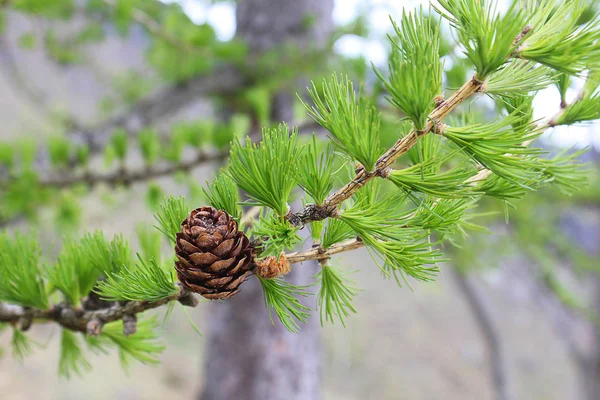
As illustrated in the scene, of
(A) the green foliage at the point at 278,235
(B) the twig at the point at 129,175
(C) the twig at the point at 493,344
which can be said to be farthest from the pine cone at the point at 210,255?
(C) the twig at the point at 493,344

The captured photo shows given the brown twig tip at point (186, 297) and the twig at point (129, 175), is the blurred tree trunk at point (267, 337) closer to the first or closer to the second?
the twig at point (129, 175)

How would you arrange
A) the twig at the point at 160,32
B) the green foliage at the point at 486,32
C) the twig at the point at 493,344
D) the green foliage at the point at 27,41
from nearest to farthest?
the green foliage at the point at 486,32
the twig at the point at 160,32
the green foliage at the point at 27,41
the twig at the point at 493,344

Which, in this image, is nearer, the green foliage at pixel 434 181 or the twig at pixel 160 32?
the green foliage at pixel 434 181

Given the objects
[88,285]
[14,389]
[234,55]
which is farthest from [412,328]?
[88,285]

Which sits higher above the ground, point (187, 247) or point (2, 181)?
point (2, 181)

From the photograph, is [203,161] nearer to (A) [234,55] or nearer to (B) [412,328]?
(A) [234,55]

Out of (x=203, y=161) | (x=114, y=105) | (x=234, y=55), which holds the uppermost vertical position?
(x=114, y=105)

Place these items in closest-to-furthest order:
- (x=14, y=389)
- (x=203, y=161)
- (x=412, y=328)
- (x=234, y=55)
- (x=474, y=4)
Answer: (x=474, y=4) < (x=203, y=161) < (x=234, y=55) < (x=14, y=389) < (x=412, y=328)
